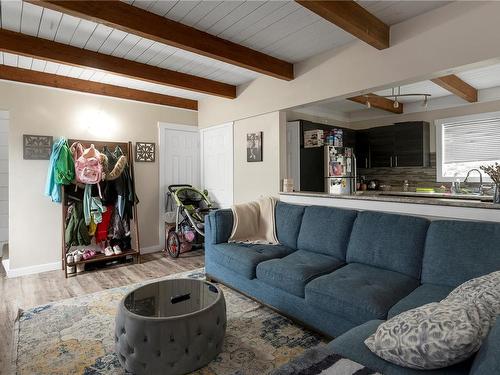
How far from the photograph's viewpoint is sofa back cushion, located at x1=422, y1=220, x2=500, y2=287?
6.63ft

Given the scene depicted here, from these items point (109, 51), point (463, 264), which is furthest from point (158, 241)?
point (463, 264)

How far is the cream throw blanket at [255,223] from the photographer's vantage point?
3.46 meters

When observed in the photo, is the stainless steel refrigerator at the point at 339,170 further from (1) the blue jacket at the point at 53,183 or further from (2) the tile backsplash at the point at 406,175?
(1) the blue jacket at the point at 53,183

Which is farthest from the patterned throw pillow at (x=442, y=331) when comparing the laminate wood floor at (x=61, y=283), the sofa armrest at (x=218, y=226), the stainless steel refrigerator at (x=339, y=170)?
the stainless steel refrigerator at (x=339, y=170)

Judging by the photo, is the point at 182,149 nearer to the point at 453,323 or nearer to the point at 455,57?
the point at 455,57

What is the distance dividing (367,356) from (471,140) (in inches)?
190

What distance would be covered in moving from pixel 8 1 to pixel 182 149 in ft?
10.2

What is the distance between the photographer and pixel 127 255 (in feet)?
14.3

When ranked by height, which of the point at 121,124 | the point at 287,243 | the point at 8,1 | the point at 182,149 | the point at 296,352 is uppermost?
the point at 8,1

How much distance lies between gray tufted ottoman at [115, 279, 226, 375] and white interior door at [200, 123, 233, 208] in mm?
2829

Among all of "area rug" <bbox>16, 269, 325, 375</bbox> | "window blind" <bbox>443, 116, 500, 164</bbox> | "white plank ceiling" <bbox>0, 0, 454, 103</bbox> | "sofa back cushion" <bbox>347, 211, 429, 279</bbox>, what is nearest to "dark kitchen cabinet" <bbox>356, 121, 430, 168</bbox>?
"window blind" <bbox>443, 116, 500, 164</bbox>

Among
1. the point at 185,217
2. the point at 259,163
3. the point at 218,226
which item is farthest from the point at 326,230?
the point at 185,217

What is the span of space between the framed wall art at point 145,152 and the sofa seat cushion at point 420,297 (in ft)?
13.3

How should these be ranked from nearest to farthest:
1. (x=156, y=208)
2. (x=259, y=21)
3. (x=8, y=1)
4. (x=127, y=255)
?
(x=8, y=1) < (x=259, y=21) < (x=127, y=255) < (x=156, y=208)
